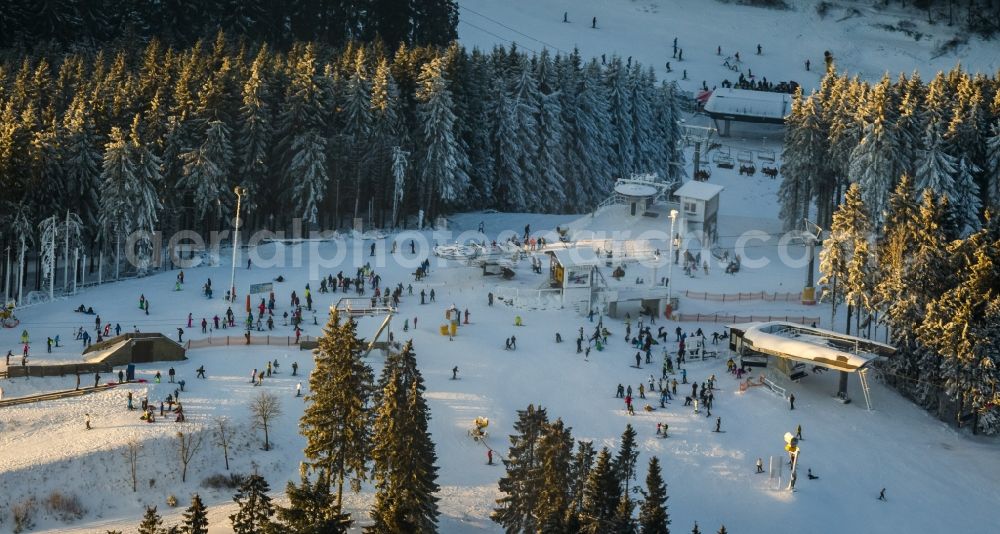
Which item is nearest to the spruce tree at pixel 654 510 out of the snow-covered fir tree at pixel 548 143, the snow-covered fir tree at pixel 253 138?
the snow-covered fir tree at pixel 253 138

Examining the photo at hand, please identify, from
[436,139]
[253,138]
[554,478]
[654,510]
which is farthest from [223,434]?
[436,139]

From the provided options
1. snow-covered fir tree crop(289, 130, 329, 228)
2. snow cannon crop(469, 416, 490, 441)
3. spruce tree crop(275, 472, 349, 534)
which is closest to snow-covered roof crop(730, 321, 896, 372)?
snow cannon crop(469, 416, 490, 441)

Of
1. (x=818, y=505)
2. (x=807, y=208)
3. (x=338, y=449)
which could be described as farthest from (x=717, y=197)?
(x=338, y=449)

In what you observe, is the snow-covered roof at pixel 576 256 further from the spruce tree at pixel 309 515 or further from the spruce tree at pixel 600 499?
the spruce tree at pixel 309 515

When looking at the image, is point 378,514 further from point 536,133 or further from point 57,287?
point 536,133

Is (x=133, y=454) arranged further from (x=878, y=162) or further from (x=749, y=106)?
(x=749, y=106)

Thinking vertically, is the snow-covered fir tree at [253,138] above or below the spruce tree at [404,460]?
above
